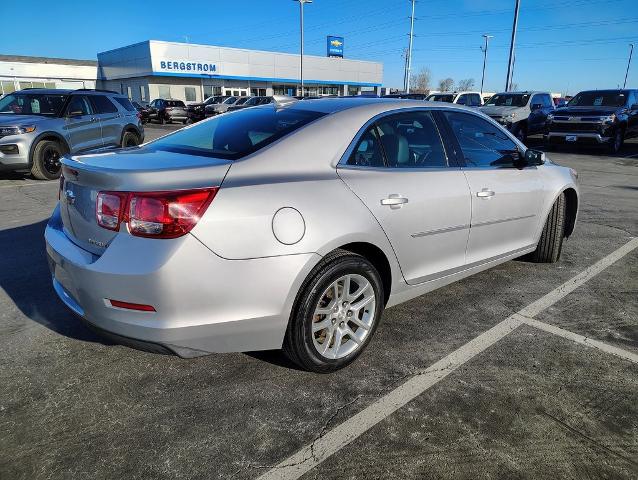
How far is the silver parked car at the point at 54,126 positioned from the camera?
29.1 ft

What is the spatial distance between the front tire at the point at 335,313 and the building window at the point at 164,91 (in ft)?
148

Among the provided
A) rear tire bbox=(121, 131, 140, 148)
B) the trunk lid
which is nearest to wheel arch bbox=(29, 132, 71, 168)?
rear tire bbox=(121, 131, 140, 148)

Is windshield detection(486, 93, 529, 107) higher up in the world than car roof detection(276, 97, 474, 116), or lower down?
higher up

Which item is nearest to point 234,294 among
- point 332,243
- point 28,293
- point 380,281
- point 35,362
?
point 332,243

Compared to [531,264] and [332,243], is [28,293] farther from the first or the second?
[531,264]

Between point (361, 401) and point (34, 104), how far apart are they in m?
10.2

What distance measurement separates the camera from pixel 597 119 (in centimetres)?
1462

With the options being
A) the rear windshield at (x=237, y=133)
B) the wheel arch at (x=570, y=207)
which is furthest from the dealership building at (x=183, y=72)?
the wheel arch at (x=570, y=207)

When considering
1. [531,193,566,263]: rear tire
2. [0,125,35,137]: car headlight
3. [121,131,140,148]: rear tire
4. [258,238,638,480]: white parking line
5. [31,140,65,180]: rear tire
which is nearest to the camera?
[258,238,638,480]: white parking line

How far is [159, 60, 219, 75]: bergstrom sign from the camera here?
136 ft

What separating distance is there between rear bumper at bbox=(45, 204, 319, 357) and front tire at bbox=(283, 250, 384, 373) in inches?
3.8

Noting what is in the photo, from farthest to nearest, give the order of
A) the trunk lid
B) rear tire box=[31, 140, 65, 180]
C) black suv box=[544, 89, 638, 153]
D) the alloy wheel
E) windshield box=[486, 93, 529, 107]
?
windshield box=[486, 93, 529, 107]
black suv box=[544, 89, 638, 153]
rear tire box=[31, 140, 65, 180]
the alloy wheel
the trunk lid

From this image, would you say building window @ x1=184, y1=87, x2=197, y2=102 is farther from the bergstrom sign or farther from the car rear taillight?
the car rear taillight

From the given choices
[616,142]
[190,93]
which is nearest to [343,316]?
[616,142]
